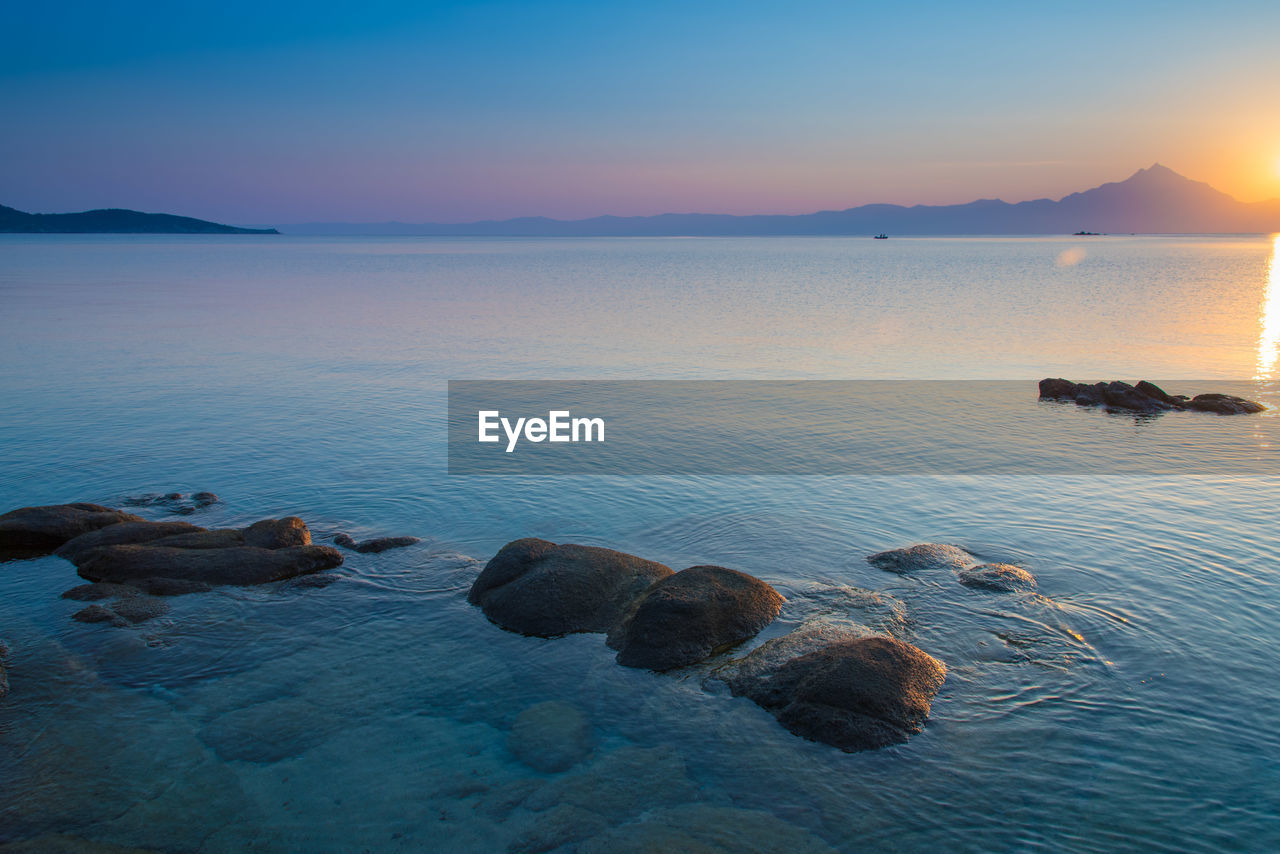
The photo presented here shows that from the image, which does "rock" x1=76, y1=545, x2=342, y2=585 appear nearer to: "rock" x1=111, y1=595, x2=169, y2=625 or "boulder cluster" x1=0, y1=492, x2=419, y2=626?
"boulder cluster" x1=0, y1=492, x2=419, y2=626

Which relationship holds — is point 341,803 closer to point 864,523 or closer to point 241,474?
point 864,523

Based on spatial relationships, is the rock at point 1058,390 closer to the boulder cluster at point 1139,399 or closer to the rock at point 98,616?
the boulder cluster at point 1139,399

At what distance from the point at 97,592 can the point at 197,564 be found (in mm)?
1852

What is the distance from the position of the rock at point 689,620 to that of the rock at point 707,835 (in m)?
3.55

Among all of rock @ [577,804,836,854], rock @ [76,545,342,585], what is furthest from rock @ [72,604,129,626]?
rock @ [577,804,836,854]

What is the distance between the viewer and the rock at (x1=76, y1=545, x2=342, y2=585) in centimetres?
1700

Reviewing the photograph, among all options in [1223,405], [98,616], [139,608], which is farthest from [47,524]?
[1223,405]

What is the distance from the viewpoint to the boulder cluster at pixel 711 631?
466 inches

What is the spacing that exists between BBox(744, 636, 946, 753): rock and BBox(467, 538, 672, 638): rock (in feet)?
12.3

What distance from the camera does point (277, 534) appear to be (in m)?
18.3

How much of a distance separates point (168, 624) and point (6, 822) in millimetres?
5548

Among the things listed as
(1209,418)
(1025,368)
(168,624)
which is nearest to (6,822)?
(168,624)

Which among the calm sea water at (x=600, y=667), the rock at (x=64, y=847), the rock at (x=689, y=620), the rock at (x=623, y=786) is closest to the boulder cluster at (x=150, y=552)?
the calm sea water at (x=600, y=667)

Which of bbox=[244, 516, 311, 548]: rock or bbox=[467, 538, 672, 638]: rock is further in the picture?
bbox=[244, 516, 311, 548]: rock
